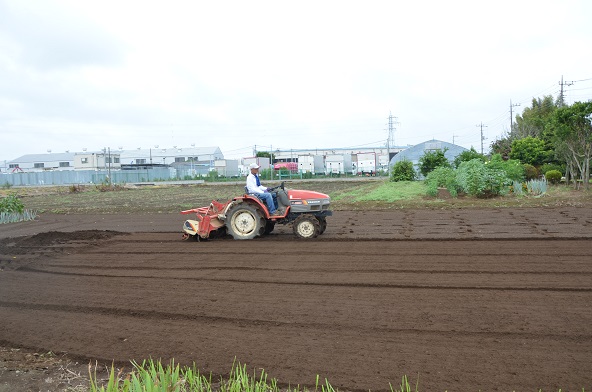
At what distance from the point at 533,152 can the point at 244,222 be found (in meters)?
24.0

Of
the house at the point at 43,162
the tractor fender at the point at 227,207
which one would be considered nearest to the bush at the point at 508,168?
the tractor fender at the point at 227,207

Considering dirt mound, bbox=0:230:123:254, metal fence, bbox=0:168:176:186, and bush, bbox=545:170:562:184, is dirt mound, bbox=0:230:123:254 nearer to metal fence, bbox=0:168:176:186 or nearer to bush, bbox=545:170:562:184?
bush, bbox=545:170:562:184

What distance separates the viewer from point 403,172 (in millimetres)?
39188

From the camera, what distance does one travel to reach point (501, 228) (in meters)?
13.4

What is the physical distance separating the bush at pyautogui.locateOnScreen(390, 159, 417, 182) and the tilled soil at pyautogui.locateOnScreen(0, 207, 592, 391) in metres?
26.1

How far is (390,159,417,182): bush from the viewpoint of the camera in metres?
38.9

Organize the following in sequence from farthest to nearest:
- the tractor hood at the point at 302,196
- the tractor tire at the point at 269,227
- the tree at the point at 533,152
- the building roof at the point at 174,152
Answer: the building roof at the point at 174,152 → the tree at the point at 533,152 → the tractor tire at the point at 269,227 → the tractor hood at the point at 302,196

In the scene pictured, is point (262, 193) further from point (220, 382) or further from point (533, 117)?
point (533, 117)

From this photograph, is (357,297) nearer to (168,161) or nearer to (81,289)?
(81,289)

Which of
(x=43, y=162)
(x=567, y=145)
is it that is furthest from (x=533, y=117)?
(x=43, y=162)

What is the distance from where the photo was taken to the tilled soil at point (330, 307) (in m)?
4.98

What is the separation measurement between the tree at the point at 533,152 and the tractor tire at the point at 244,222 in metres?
23.6

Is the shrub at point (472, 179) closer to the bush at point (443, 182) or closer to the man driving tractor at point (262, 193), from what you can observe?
the bush at point (443, 182)

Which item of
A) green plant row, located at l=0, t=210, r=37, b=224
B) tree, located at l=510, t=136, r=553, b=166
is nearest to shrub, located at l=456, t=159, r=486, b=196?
tree, located at l=510, t=136, r=553, b=166
